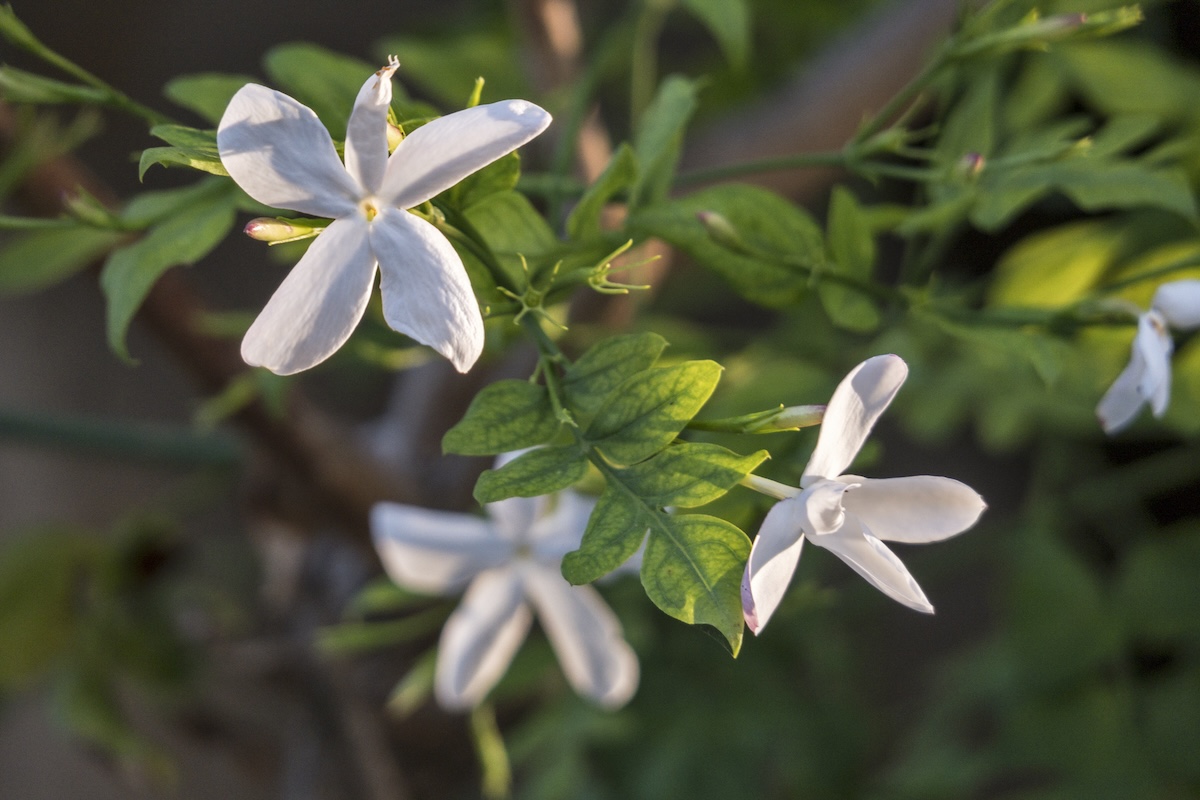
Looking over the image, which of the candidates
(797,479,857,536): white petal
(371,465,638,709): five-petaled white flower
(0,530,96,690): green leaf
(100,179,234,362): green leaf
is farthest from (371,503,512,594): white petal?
(0,530,96,690): green leaf

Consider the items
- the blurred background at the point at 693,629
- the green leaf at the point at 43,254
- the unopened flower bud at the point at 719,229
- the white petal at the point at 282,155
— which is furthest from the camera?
the blurred background at the point at 693,629

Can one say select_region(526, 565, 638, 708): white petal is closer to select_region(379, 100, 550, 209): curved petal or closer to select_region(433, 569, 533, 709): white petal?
select_region(433, 569, 533, 709): white petal

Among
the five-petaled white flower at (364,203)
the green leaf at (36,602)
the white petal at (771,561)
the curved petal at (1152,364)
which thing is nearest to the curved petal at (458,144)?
the five-petaled white flower at (364,203)

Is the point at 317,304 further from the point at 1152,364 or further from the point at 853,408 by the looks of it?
the point at 1152,364

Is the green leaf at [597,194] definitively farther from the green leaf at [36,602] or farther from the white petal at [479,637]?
the green leaf at [36,602]

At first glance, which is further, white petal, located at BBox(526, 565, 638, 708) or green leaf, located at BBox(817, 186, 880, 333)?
white petal, located at BBox(526, 565, 638, 708)

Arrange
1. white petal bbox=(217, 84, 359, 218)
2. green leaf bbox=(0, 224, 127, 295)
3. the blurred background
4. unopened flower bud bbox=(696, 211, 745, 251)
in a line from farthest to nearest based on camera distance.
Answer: the blurred background
green leaf bbox=(0, 224, 127, 295)
unopened flower bud bbox=(696, 211, 745, 251)
white petal bbox=(217, 84, 359, 218)

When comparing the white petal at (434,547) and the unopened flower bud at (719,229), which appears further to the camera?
the white petal at (434,547)
